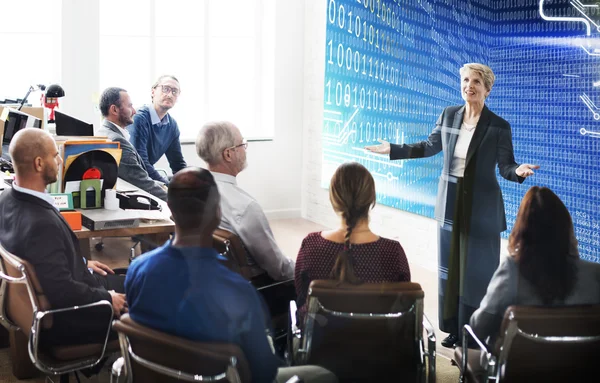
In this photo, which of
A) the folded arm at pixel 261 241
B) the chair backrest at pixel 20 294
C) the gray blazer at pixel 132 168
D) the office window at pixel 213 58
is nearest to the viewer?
the office window at pixel 213 58

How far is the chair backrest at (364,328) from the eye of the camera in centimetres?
228

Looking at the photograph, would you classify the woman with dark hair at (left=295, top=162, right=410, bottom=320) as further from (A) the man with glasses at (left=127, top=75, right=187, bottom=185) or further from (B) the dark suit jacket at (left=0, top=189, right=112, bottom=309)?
(B) the dark suit jacket at (left=0, top=189, right=112, bottom=309)

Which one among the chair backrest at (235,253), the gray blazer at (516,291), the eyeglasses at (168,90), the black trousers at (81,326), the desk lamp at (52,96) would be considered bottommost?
the black trousers at (81,326)

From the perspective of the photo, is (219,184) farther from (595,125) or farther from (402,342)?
(595,125)

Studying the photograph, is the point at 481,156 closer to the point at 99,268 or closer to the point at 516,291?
the point at 516,291

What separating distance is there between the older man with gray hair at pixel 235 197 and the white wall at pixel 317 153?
0.45ft

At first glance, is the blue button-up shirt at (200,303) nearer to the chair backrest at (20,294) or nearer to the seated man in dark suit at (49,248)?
the seated man in dark suit at (49,248)

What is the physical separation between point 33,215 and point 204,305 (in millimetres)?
868

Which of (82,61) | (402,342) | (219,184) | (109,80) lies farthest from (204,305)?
(82,61)

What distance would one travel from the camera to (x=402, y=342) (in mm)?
2338

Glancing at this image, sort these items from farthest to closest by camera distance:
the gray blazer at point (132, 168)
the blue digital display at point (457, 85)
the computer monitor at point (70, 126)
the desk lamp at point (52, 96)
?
the desk lamp at point (52, 96)
the computer monitor at point (70, 126)
the gray blazer at point (132, 168)
the blue digital display at point (457, 85)

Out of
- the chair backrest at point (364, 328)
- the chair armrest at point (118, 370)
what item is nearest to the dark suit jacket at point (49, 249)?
the chair armrest at point (118, 370)

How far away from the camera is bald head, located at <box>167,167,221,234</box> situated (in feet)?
7.02

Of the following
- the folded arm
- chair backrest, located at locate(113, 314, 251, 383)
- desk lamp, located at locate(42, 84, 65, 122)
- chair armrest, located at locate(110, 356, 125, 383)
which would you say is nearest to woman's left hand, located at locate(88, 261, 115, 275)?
chair armrest, located at locate(110, 356, 125, 383)
